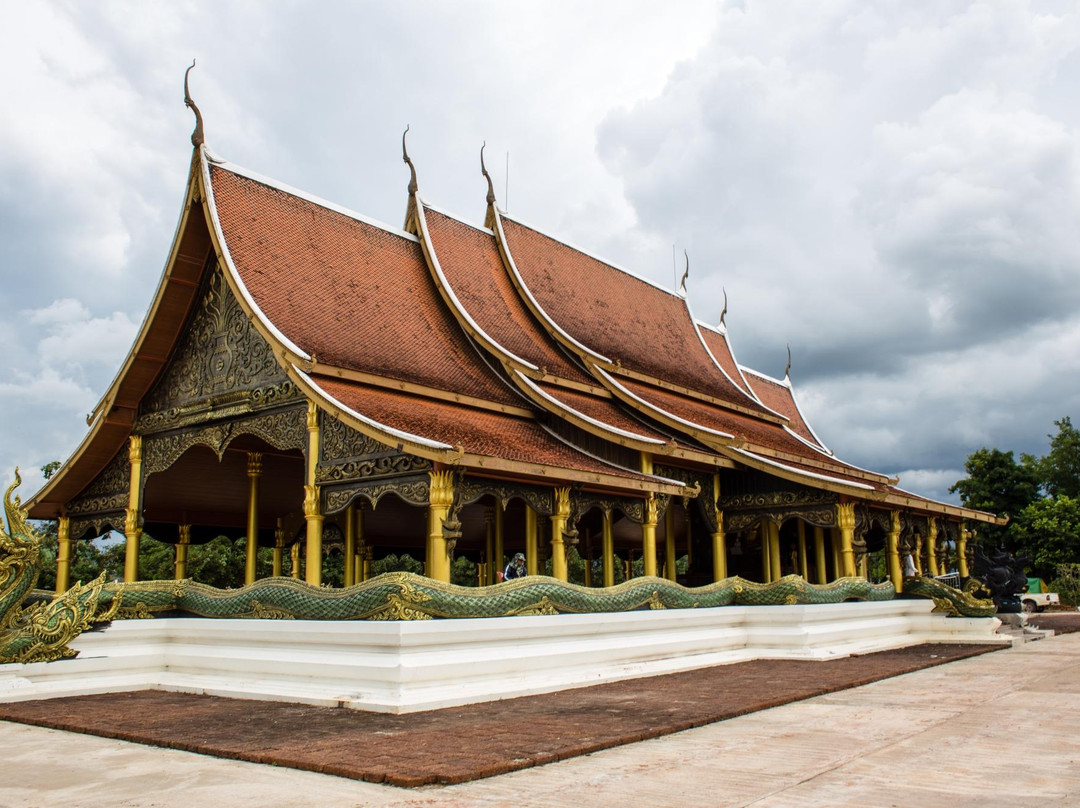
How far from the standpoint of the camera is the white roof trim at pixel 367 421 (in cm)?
809

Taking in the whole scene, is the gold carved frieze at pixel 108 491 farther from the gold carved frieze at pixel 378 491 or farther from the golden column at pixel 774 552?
the golden column at pixel 774 552

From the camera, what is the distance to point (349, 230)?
1250 centimetres

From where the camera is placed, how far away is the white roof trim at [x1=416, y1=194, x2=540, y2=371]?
464 inches

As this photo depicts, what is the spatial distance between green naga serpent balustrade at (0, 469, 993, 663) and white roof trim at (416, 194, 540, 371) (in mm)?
3230

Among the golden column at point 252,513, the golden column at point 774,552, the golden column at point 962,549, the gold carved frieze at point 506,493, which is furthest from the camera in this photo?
the golden column at point 962,549

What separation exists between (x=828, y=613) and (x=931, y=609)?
278cm

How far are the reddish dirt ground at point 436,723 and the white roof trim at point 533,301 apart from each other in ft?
18.5

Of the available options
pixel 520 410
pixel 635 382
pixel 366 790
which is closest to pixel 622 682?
pixel 520 410

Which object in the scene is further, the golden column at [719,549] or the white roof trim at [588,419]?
the golden column at [719,549]

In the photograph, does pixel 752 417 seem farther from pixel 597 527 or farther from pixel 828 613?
pixel 828 613

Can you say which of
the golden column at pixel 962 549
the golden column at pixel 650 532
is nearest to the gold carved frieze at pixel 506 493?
the golden column at pixel 650 532

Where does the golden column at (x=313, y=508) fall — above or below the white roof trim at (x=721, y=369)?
below

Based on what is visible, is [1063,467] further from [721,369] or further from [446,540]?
[446,540]

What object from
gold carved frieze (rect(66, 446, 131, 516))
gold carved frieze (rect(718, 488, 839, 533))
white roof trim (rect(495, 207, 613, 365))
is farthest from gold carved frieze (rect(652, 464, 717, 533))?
gold carved frieze (rect(66, 446, 131, 516))
